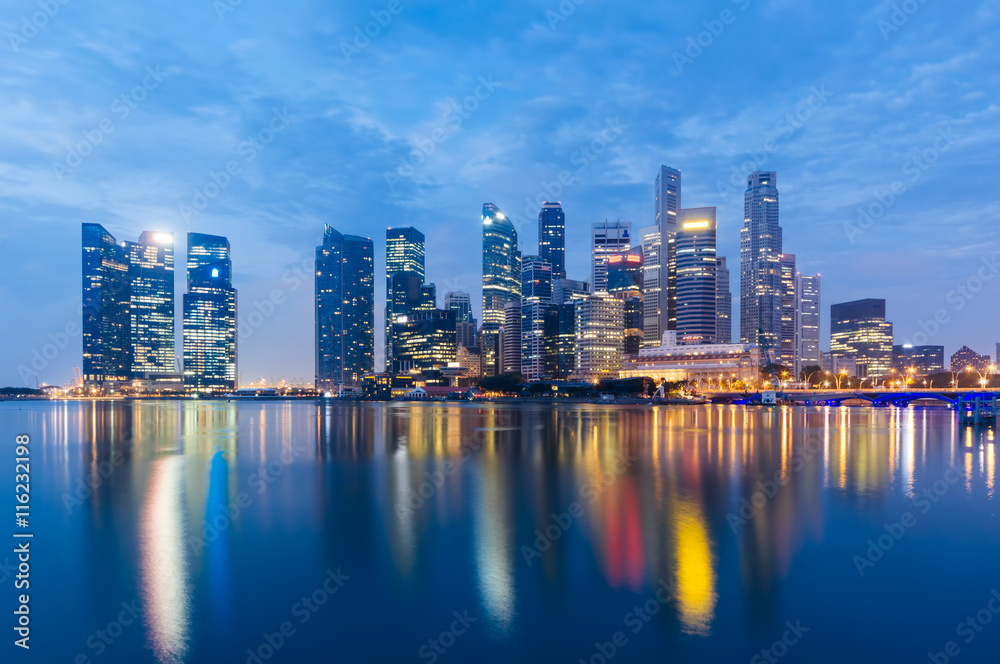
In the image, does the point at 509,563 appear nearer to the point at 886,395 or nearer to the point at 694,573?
the point at 694,573

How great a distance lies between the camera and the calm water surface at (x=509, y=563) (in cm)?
1362

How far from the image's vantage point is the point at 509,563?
1897cm

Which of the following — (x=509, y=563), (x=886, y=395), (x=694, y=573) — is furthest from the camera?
(x=886, y=395)

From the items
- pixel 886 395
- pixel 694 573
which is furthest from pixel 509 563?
pixel 886 395

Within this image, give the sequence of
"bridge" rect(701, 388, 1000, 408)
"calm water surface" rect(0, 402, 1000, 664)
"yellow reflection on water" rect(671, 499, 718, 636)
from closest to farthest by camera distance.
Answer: "calm water surface" rect(0, 402, 1000, 664) → "yellow reflection on water" rect(671, 499, 718, 636) → "bridge" rect(701, 388, 1000, 408)

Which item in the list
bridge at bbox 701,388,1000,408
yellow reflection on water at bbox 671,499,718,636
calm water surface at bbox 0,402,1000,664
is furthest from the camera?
bridge at bbox 701,388,1000,408

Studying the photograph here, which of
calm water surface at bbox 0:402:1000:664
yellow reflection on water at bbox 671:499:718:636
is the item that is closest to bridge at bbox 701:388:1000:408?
calm water surface at bbox 0:402:1000:664

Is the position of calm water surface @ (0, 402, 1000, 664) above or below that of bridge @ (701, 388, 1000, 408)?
above

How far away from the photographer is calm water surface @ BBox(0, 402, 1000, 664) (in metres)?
13.6

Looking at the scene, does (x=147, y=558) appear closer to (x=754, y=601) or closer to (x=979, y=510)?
(x=754, y=601)

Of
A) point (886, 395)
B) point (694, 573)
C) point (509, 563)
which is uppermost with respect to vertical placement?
point (694, 573)

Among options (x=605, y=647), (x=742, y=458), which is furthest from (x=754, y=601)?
(x=742, y=458)

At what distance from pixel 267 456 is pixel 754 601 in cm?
4025

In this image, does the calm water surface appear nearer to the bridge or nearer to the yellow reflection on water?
the yellow reflection on water
